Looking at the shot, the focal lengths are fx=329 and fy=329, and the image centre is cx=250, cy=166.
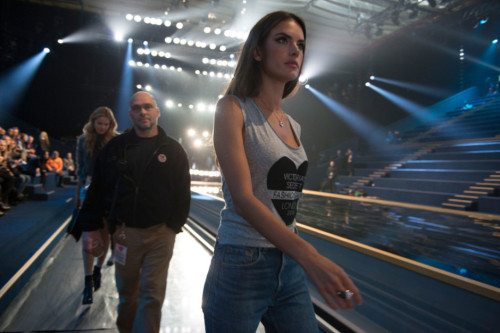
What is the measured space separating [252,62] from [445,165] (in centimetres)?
983

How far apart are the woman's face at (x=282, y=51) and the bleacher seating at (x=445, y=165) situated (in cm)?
768

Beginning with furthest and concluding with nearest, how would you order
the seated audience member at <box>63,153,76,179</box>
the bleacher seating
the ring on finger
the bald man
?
1. the seated audience member at <box>63,153,76,179</box>
2. the bleacher seating
3. the bald man
4. the ring on finger

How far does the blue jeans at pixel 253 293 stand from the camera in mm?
843

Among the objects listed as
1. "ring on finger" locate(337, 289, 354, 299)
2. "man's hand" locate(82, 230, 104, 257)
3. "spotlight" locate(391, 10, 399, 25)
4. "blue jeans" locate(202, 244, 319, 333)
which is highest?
"spotlight" locate(391, 10, 399, 25)

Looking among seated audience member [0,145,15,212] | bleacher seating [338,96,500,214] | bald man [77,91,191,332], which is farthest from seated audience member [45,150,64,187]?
bald man [77,91,191,332]

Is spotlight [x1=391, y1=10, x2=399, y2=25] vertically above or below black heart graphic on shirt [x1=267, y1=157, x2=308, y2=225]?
above

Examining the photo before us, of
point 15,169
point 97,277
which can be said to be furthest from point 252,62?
point 15,169

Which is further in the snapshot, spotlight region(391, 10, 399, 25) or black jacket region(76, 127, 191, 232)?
spotlight region(391, 10, 399, 25)

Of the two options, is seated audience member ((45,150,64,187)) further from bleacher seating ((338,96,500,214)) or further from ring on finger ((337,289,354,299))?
ring on finger ((337,289,354,299))

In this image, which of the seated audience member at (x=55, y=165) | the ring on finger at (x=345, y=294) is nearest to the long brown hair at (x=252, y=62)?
the ring on finger at (x=345, y=294)

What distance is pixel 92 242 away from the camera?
2068 mm

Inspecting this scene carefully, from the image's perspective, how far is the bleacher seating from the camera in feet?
25.3

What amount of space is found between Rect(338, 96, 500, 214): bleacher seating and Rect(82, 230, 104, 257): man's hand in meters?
7.62

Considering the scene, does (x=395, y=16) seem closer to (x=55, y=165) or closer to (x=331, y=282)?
(x=331, y=282)
